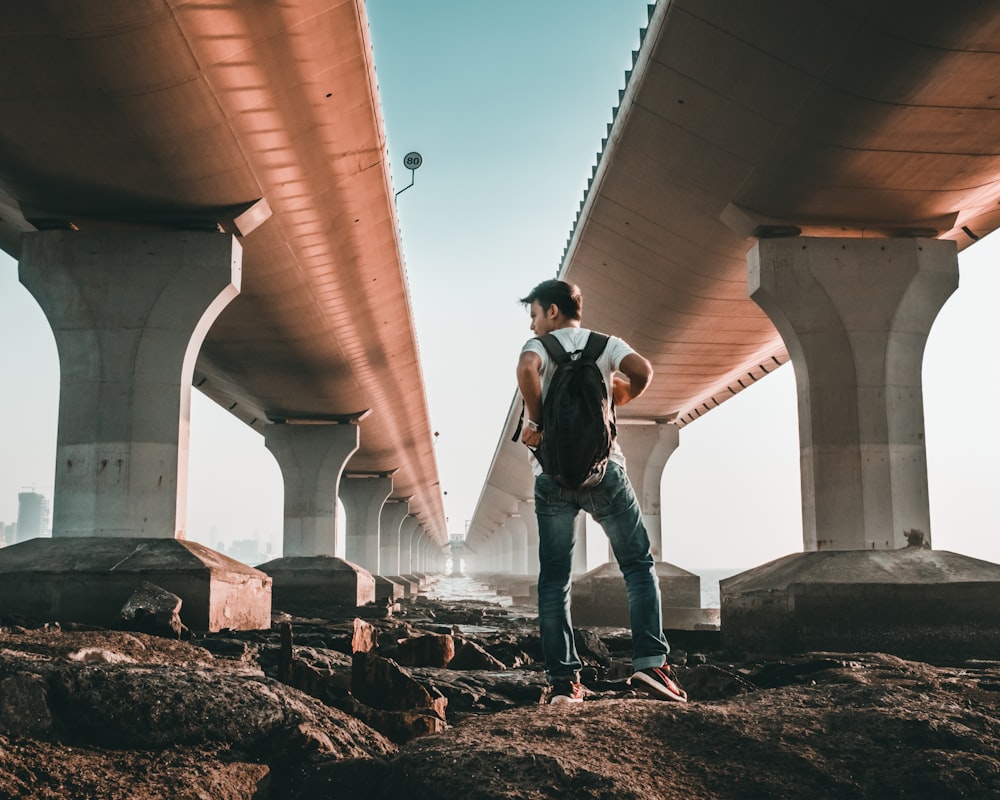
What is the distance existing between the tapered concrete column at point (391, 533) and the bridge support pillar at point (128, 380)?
48807 millimetres

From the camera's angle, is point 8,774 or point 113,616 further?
point 113,616

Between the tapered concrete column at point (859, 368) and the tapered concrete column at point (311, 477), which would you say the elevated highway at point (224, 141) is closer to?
the tapered concrete column at point (859, 368)

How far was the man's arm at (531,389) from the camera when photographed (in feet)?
17.1

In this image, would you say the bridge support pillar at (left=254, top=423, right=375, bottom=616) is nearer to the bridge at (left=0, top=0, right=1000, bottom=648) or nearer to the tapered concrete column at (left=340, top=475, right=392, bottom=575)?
the bridge at (left=0, top=0, right=1000, bottom=648)

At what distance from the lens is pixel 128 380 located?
1409cm

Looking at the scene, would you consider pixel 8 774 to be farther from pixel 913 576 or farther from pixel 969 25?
pixel 913 576

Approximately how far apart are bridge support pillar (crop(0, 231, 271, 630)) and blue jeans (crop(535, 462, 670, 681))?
28.6 ft

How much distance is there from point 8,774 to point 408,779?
1378 mm

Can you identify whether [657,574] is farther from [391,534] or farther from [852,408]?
[391,534]

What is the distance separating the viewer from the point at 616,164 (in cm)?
1619

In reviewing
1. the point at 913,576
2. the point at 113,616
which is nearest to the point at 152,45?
the point at 113,616

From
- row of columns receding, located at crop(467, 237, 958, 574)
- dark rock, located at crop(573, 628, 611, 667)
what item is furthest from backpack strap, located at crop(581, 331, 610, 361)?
row of columns receding, located at crop(467, 237, 958, 574)

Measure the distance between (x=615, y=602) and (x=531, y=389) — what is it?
70.4 feet

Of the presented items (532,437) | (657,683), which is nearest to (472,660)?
(657,683)
